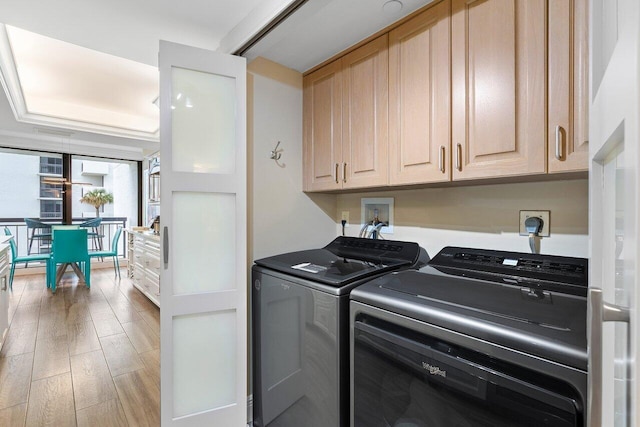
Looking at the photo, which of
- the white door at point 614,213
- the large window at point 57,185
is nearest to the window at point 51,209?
the large window at point 57,185

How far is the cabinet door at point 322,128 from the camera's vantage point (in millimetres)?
1786

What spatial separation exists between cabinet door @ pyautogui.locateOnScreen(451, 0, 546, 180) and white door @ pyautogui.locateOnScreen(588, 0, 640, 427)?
1.66 ft

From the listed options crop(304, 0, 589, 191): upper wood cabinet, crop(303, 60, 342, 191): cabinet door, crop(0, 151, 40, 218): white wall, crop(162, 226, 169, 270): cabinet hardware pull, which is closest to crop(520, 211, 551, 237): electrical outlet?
crop(304, 0, 589, 191): upper wood cabinet

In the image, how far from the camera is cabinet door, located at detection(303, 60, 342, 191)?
1786 millimetres

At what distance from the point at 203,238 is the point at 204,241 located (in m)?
0.02

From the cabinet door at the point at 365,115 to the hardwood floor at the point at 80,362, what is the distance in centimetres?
184

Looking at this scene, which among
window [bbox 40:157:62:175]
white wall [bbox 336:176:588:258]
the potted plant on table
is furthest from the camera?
the potted plant on table

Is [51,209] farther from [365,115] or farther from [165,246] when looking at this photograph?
[365,115]

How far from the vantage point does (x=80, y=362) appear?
2.40 metres

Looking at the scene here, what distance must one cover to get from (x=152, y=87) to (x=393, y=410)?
12.5 feet

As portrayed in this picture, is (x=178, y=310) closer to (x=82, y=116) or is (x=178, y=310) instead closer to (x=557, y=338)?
(x=557, y=338)

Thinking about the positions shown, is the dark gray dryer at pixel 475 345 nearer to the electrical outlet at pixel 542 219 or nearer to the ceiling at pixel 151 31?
the electrical outlet at pixel 542 219

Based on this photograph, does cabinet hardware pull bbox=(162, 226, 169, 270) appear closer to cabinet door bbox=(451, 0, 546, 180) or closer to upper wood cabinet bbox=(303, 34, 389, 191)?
upper wood cabinet bbox=(303, 34, 389, 191)

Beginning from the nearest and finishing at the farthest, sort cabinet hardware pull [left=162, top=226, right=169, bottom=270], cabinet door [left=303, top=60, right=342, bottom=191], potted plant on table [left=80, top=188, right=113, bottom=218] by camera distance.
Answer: cabinet hardware pull [left=162, top=226, right=169, bottom=270]
cabinet door [left=303, top=60, right=342, bottom=191]
potted plant on table [left=80, top=188, right=113, bottom=218]
